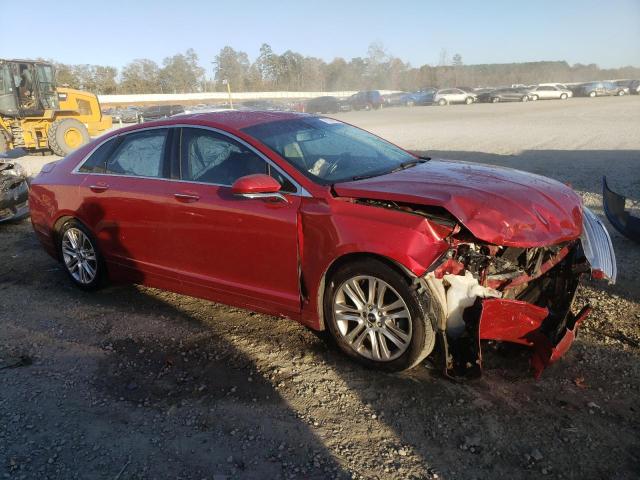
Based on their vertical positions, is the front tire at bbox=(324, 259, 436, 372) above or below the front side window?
below

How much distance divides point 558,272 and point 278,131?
2322 millimetres

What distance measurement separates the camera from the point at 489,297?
316cm

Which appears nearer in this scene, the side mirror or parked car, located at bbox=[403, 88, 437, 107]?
the side mirror

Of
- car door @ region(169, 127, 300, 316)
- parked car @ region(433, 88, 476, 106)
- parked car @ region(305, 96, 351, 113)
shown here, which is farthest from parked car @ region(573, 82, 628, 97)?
car door @ region(169, 127, 300, 316)

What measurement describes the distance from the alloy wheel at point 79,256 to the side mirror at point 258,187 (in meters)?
2.21

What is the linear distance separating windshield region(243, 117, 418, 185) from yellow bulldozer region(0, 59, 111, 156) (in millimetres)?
15046

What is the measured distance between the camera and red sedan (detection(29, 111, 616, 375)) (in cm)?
306

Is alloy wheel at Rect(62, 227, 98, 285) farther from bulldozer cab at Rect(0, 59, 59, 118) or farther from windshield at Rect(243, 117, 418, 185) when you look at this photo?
bulldozer cab at Rect(0, 59, 59, 118)

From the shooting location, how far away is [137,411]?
310 cm

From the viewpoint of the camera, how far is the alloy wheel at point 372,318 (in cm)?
319

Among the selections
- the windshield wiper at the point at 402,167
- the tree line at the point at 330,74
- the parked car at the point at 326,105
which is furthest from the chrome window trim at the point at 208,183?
the tree line at the point at 330,74

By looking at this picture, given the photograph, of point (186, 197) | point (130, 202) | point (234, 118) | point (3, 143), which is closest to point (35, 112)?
point (3, 143)

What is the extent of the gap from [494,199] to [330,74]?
105816mm

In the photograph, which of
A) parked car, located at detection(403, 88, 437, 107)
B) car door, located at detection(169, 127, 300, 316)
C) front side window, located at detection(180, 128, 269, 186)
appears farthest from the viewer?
parked car, located at detection(403, 88, 437, 107)
